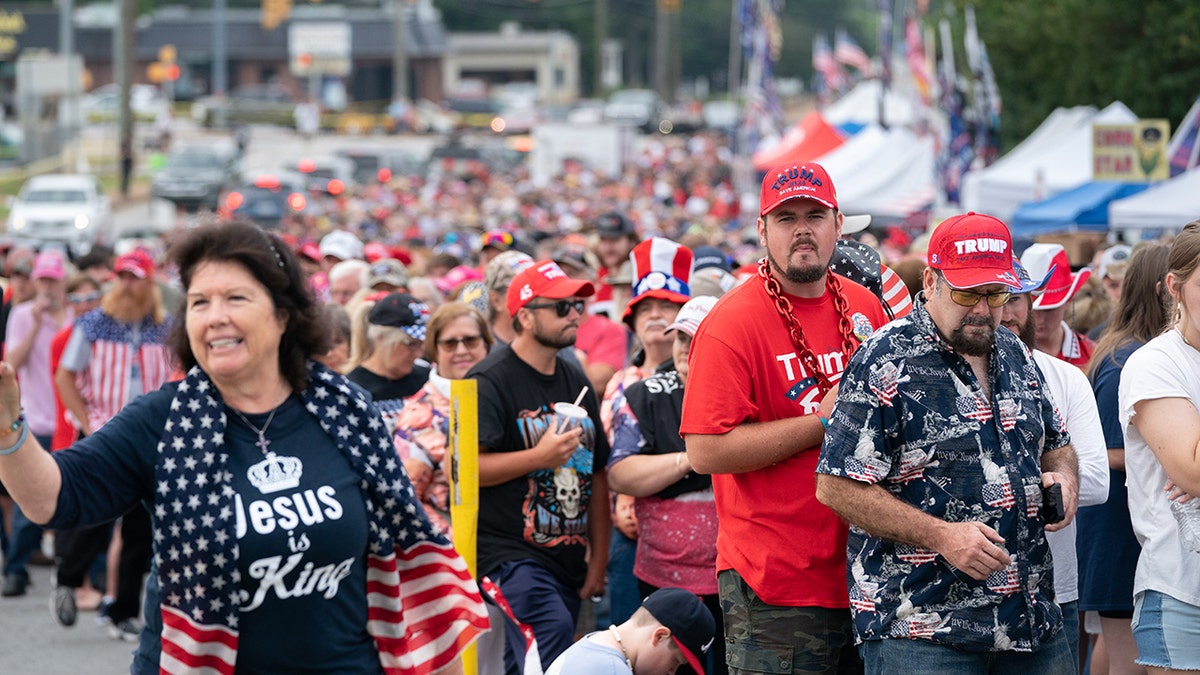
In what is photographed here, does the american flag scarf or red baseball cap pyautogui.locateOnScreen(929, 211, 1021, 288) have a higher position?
red baseball cap pyautogui.locateOnScreen(929, 211, 1021, 288)

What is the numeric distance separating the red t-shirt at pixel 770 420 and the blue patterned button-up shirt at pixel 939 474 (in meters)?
0.31

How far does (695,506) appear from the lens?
6.18 metres

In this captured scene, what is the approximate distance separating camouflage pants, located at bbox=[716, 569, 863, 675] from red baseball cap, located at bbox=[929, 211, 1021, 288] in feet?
3.43

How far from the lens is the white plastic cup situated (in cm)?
604

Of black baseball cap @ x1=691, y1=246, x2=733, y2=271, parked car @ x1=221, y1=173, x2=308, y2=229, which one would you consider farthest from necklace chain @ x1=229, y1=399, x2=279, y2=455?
parked car @ x1=221, y1=173, x2=308, y2=229

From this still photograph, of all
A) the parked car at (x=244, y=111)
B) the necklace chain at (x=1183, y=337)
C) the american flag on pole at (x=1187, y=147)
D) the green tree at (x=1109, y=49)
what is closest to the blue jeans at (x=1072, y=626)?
the necklace chain at (x=1183, y=337)

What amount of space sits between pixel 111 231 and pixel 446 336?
3578 centimetres

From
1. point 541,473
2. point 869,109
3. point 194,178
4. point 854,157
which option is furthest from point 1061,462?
point 194,178

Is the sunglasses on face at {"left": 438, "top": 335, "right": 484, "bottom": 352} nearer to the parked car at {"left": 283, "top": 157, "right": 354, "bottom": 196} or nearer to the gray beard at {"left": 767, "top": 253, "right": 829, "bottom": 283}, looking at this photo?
the gray beard at {"left": 767, "top": 253, "right": 829, "bottom": 283}

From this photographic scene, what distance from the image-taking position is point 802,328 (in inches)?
188

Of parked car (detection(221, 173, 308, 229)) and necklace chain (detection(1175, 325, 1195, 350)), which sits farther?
parked car (detection(221, 173, 308, 229))

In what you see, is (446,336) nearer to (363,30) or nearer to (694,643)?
(694,643)

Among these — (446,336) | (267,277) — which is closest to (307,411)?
(267,277)

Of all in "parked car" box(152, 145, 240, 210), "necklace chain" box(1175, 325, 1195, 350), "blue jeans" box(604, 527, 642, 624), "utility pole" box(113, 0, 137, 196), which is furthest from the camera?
"parked car" box(152, 145, 240, 210)
